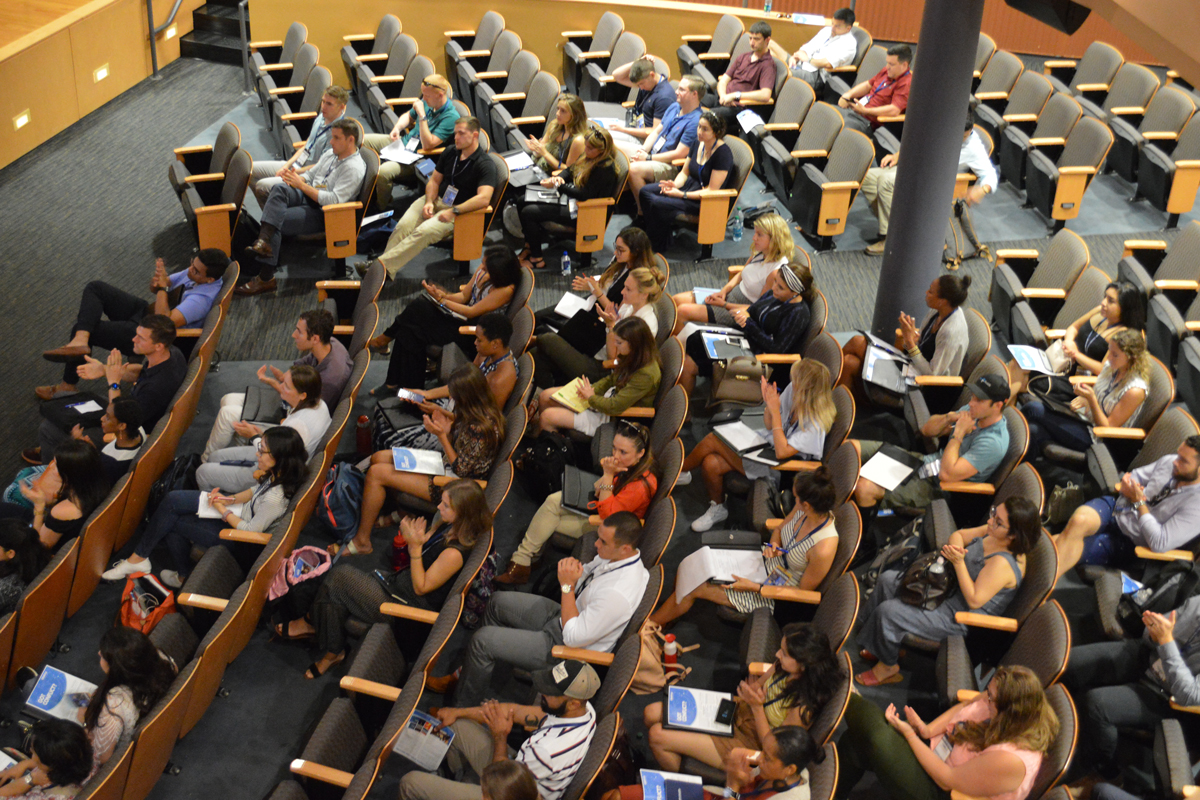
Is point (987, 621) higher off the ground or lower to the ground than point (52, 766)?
higher

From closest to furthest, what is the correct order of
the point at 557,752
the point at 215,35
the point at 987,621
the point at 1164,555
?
1. the point at 557,752
2. the point at 987,621
3. the point at 1164,555
4. the point at 215,35

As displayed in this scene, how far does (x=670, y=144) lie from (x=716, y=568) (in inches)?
157

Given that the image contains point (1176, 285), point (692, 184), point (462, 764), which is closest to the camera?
point (462, 764)

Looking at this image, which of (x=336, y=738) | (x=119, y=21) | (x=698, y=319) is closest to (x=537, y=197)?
(x=698, y=319)

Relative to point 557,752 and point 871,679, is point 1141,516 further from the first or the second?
point 557,752

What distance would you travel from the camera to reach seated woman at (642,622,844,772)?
3.47 meters

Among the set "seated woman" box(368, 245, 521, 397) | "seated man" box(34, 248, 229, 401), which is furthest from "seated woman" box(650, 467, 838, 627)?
"seated man" box(34, 248, 229, 401)

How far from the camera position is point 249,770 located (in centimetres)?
384

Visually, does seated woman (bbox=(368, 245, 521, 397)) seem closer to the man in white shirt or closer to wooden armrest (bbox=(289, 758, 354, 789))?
wooden armrest (bbox=(289, 758, 354, 789))

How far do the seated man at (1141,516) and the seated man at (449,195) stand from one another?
3891 millimetres

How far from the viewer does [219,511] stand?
14.4ft

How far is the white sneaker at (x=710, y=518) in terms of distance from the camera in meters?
4.90

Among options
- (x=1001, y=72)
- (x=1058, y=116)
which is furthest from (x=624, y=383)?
(x=1001, y=72)

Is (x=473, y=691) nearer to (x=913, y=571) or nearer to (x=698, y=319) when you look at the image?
(x=913, y=571)
